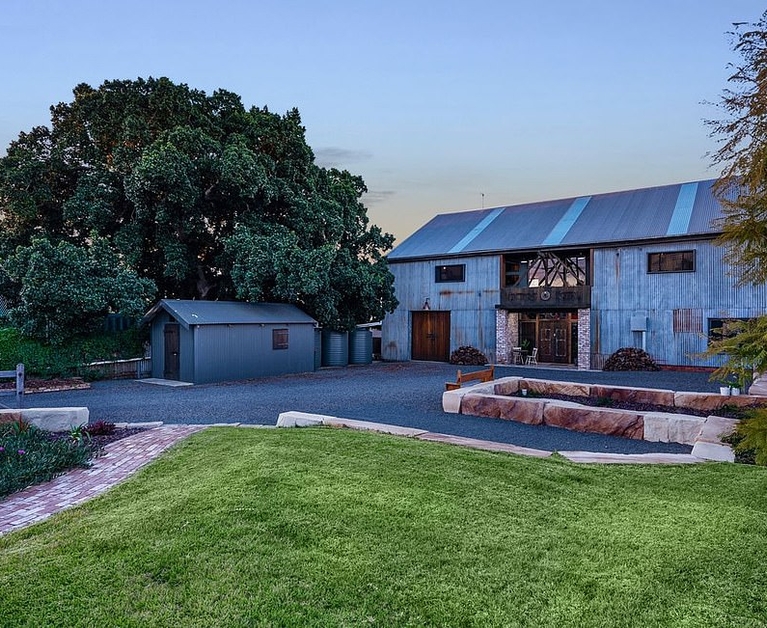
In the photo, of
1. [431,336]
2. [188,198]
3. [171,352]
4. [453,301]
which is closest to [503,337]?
[453,301]

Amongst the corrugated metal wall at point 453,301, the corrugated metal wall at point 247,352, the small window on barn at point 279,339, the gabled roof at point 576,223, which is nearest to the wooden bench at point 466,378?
the corrugated metal wall at point 247,352

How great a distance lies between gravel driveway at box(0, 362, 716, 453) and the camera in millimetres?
8172

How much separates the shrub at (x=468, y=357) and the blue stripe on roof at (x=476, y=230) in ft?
15.2

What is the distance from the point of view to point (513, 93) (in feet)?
49.7

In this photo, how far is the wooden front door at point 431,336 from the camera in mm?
24609

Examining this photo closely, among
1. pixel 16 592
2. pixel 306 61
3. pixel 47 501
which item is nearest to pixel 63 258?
pixel 306 61

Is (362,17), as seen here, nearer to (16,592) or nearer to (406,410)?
(406,410)

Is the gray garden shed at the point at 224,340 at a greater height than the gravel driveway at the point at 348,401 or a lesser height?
greater

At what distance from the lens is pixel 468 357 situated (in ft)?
77.3

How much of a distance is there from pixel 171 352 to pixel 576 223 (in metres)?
17.3

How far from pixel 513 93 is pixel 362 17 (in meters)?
4.83

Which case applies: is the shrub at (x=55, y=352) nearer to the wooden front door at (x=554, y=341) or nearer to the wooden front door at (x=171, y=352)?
the wooden front door at (x=171, y=352)

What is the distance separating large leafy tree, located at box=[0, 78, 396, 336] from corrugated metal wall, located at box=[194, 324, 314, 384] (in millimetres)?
1482

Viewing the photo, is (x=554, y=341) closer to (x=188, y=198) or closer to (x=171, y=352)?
(x=171, y=352)
